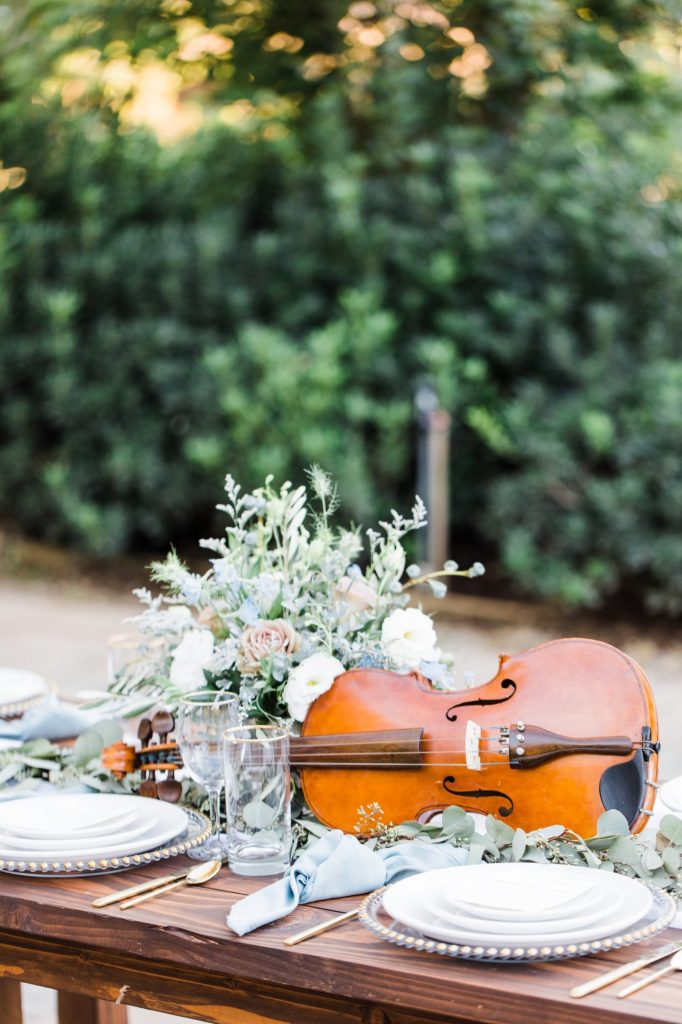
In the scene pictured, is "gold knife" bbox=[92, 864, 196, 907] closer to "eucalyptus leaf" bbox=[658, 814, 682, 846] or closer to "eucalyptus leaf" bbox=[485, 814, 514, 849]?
"eucalyptus leaf" bbox=[485, 814, 514, 849]

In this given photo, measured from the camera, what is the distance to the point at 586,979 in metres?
1.27

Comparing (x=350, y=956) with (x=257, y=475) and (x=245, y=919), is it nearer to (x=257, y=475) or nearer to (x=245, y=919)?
(x=245, y=919)

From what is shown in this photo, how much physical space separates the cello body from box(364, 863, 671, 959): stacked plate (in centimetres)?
19

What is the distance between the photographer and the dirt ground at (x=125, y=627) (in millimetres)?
5805

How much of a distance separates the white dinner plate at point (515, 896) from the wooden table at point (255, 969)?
4 cm

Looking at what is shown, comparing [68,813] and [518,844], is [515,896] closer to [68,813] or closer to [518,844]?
[518,844]

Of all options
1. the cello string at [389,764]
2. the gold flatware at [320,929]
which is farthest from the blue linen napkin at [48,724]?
the gold flatware at [320,929]

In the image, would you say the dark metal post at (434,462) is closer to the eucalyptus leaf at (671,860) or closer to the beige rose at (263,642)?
the beige rose at (263,642)

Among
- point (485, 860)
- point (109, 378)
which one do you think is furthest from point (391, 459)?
point (485, 860)

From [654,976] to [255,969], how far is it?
44cm

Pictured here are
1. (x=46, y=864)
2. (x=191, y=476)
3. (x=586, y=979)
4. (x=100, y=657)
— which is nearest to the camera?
(x=586, y=979)

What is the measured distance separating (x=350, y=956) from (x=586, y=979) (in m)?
0.26

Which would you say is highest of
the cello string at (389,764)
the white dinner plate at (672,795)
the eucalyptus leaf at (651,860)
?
the cello string at (389,764)

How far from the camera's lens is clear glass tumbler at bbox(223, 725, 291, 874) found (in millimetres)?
1560
